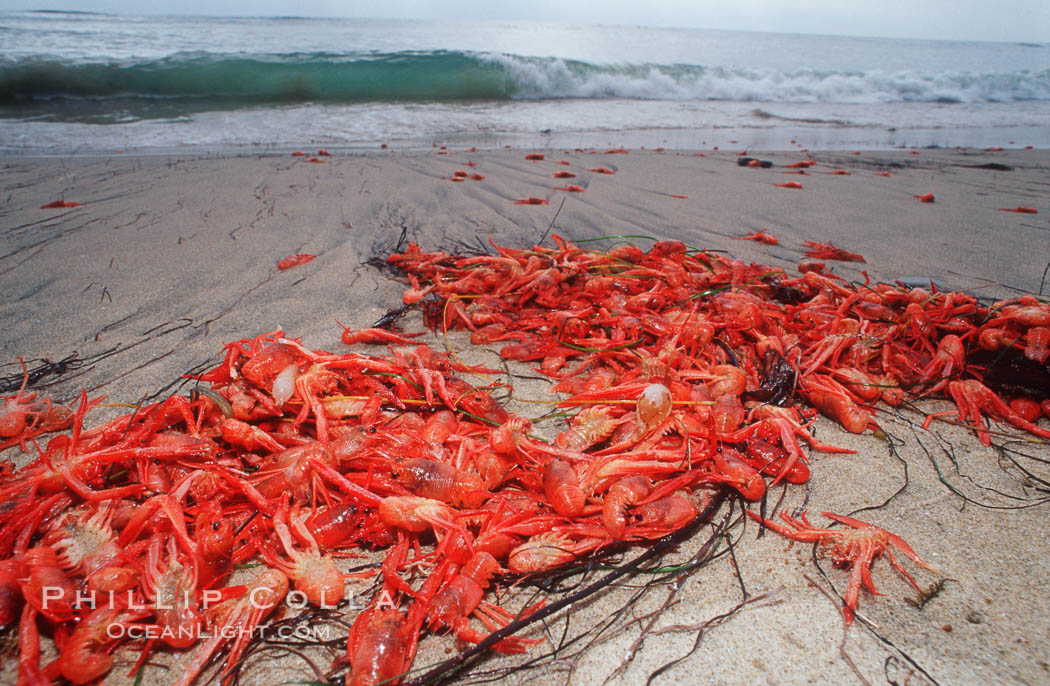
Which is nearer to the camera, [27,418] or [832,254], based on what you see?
[27,418]

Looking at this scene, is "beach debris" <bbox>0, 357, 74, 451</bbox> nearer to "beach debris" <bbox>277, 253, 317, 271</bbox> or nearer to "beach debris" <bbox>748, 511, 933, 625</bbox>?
"beach debris" <bbox>277, 253, 317, 271</bbox>

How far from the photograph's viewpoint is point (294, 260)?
410 centimetres

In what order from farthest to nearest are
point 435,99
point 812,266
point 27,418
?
point 435,99
point 812,266
point 27,418

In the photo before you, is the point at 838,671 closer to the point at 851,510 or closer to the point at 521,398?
the point at 851,510

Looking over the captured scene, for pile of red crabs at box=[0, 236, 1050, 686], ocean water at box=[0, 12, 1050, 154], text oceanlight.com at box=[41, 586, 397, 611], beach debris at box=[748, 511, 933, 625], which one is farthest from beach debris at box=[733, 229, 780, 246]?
ocean water at box=[0, 12, 1050, 154]

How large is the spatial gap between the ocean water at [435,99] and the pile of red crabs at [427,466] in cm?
935

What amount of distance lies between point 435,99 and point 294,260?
14833 millimetres

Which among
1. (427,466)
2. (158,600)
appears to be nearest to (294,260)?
(427,466)

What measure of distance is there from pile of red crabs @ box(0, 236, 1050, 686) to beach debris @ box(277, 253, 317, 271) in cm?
164

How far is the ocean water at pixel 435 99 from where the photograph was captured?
37.4ft

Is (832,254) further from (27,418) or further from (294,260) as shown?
(27,418)

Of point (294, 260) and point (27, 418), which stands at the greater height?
point (294, 260)

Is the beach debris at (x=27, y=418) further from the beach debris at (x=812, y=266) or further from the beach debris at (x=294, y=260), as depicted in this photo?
the beach debris at (x=812, y=266)

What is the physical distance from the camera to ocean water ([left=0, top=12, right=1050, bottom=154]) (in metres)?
11.4
